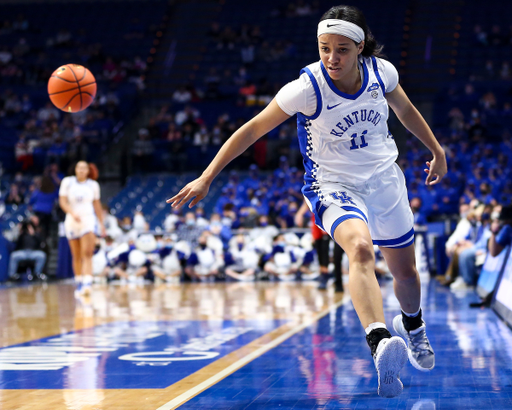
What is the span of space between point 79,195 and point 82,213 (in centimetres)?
28

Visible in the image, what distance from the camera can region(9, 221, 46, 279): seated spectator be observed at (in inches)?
529

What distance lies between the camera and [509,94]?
19.1 m

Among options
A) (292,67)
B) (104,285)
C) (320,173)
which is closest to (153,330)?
(320,173)

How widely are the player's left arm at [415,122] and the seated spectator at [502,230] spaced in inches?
140

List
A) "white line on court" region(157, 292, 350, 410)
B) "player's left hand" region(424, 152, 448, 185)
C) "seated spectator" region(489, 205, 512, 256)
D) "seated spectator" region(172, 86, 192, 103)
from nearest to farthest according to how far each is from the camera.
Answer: "white line on court" region(157, 292, 350, 410), "player's left hand" region(424, 152, 448, 185), "seated spectator" region(489, 205, 512, 256), "seated spectator" region(172, 86, 192, 103)

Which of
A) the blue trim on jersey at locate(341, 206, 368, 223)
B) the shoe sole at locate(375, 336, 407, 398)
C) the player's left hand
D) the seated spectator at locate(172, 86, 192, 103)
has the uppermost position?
the seated spectator at locate(172, 86, 192, 103)

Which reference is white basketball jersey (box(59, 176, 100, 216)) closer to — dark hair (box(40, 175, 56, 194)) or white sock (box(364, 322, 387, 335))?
dark hair (box(40, 175, 56, 194))

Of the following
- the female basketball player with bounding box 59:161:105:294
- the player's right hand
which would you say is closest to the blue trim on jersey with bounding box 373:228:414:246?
the player's right hand

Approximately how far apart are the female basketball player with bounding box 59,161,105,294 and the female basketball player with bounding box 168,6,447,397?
6948 millimetres

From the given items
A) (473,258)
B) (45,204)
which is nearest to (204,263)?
(45,204)

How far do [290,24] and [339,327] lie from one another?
1987 centimetres

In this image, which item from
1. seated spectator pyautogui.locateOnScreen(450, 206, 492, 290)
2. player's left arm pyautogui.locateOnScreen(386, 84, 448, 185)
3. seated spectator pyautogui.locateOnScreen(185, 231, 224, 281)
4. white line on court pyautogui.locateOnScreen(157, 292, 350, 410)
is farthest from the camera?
seated spectator pyautogui.locateOnScreen(185, 231, 224, 281)

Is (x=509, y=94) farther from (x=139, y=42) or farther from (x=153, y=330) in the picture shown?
(x=153, y=330)

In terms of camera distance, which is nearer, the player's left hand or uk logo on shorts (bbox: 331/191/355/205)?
uk logo on shorts (bbox: 331/191/355/205)
